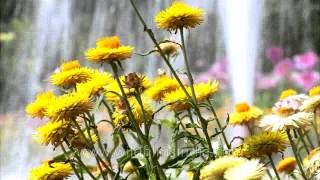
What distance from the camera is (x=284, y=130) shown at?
40.7 inches

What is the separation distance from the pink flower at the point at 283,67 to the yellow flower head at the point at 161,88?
3127mm

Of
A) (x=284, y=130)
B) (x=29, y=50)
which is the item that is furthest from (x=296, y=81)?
(x=284, y=130)

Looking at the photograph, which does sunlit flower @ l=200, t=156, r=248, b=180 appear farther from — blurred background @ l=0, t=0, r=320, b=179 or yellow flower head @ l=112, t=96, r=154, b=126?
blurred background @ l=0, t=0, r=320, b=179

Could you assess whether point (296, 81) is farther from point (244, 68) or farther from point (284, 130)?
point (284, 130)

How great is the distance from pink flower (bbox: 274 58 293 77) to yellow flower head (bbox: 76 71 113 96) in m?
3.24

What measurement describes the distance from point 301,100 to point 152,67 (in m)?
2.85

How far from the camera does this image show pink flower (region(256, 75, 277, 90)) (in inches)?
162

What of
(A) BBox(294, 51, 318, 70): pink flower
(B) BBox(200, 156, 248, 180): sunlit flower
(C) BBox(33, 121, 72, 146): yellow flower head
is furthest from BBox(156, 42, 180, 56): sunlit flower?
(A) BBox(294, 51, 318, 70): pink flower

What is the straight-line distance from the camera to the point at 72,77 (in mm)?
1099

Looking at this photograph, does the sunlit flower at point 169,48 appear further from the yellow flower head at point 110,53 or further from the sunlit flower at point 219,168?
the sunlit flower at point 219,168

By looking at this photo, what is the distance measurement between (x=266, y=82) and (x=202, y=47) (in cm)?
45

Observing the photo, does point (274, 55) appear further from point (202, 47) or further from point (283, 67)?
point (202, 47)

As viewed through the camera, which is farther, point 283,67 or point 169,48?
point 283,67

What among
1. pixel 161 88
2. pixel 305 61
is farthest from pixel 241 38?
pixel 161 88
